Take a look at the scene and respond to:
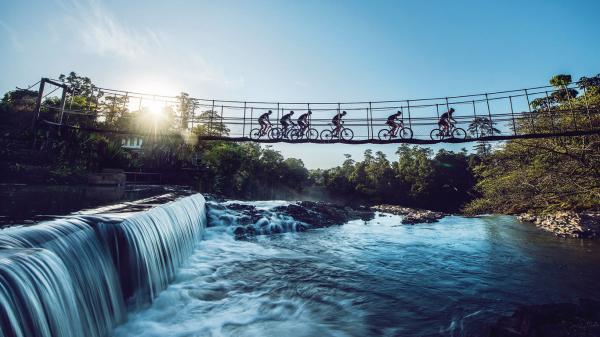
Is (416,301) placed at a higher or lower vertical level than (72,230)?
lower

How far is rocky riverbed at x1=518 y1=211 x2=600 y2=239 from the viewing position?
16.9 m

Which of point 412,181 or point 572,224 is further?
point 412,181

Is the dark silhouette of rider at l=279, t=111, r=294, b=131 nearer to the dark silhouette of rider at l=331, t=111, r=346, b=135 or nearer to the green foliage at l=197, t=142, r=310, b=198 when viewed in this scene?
the dark silhouette of rider at l=331, t=111, r=346, b=135

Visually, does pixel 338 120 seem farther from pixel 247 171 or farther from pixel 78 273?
pixel 247 171

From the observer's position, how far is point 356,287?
8453 millimetres

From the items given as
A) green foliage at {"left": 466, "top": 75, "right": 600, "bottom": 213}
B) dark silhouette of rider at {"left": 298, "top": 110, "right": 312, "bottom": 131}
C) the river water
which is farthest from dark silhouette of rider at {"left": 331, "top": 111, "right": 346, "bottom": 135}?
green foliage at {"left": 466, "top": 75, "right": 600, "bottom": 213}

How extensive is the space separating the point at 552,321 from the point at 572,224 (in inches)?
659

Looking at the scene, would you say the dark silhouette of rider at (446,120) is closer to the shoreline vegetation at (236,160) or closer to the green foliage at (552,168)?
the shoreline vegetation at (236,160)

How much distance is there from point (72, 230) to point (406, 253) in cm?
1210

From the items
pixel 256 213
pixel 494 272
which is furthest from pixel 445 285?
pixel 256 213

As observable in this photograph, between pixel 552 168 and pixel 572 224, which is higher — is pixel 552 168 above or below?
above

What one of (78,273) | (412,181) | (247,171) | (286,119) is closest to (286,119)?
(286,119)

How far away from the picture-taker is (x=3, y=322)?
286 cm

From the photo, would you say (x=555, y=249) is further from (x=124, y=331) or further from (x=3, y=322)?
(x=3, y=322)
